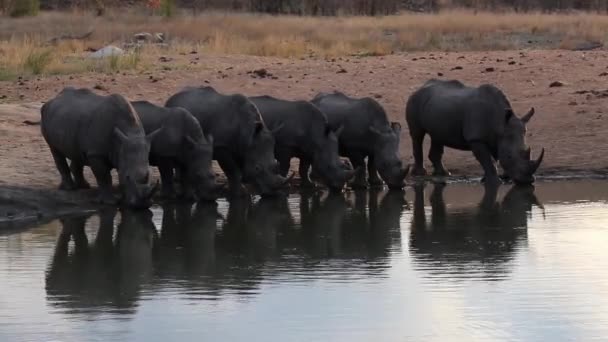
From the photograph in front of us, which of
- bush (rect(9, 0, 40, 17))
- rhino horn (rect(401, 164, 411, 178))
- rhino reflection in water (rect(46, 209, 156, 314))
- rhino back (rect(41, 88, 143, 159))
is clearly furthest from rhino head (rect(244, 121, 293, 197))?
bush (rect(9, 0, 40, 17))

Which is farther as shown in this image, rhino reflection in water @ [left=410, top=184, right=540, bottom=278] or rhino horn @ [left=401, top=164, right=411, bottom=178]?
rhino horn @ [left=401, top=164, right=411, bottom=178]

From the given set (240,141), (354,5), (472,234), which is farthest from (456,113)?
(354,5)

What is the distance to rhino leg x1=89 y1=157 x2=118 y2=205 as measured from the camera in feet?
52.6

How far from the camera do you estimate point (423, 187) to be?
59.7ft

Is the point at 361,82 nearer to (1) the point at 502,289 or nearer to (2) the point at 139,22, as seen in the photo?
(1) the point at 502,289

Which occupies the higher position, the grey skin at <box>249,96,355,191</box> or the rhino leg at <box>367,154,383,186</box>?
the grey skin at <box>249,96,355,191</box>

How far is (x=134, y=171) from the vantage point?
1560 cm

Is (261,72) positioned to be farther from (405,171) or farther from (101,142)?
(101,142)

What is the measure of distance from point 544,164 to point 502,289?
8163mm

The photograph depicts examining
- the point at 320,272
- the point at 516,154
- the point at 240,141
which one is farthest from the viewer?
the point at 516,154

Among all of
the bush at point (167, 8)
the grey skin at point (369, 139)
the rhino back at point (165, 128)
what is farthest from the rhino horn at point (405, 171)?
the bush at point (167, 8)

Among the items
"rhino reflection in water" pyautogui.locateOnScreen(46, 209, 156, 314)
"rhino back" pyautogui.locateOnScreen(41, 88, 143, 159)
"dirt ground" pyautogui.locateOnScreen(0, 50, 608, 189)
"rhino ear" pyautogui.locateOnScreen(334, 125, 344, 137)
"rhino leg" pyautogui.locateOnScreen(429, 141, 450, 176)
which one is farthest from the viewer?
"dirt ground" pyautogui.locateOnScreen(0, 50, 608, 189)

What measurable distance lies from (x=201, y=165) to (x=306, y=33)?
21.2 metres

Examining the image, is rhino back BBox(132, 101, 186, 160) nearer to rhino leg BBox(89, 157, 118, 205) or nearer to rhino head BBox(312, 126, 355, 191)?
rhino leg BBox(89, 157, 118, 205)
